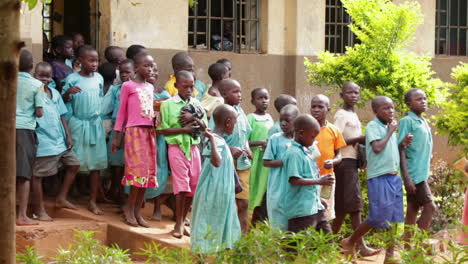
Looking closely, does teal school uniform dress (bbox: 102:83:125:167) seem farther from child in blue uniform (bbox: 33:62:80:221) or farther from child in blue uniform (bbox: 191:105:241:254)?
child in blue uniform (bbox: 191:105:241:254)

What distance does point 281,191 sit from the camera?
6.98 meters

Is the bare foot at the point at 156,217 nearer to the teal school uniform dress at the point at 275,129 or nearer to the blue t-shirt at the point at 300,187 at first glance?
the teal school uniform dress at the point at 275,129

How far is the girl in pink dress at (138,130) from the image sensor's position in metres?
8.09

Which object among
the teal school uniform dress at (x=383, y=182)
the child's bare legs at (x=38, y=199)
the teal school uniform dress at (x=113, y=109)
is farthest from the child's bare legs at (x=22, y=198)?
the teal school uniform dress at (x=383, y=182)

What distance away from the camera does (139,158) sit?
811 centimetres

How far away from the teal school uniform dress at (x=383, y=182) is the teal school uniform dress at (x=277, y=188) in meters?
0.80

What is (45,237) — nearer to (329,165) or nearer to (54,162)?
(54,162)

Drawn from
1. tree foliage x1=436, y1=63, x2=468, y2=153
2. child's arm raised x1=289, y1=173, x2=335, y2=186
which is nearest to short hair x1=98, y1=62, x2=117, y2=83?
child's arm raised x1=289, y1=173, x2=335, y2=186

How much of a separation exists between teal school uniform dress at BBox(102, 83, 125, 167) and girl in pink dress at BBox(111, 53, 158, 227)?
519mm

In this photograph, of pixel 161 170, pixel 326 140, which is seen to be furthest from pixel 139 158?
pixel 326 140

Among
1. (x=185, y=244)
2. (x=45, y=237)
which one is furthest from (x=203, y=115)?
(x=45, y=237)

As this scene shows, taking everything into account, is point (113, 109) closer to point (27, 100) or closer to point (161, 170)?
point (161, 170)

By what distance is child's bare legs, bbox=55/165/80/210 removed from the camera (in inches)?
331

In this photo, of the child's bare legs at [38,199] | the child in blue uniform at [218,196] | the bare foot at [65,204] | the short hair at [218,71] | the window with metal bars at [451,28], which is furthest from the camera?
the window with metal bars at [451,28]
